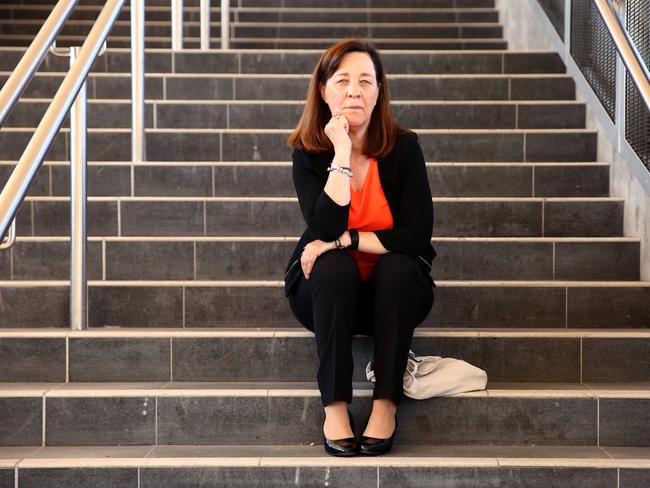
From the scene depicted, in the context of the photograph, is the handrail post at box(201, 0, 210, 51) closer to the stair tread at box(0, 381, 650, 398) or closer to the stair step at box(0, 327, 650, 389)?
the stair step at box(0, 327, 650, 389)

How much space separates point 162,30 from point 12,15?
113 cm

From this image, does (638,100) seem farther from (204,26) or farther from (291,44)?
(291,44)

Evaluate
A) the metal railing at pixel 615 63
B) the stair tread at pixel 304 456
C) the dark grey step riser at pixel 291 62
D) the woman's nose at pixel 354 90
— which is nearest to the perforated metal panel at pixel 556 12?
the metal railing at pixel 615 63

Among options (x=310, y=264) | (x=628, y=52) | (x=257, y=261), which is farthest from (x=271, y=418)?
(x=628, y=52)

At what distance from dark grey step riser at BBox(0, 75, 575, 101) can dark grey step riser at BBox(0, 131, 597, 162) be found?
521 mm

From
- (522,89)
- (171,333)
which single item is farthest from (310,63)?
(171,333)

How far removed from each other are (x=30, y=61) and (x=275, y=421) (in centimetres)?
117

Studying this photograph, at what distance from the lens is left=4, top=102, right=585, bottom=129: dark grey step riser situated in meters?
4.08

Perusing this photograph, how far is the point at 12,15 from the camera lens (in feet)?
20.1

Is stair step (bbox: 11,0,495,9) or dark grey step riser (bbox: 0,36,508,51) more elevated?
stair step (bbox: 11,0,495,9)

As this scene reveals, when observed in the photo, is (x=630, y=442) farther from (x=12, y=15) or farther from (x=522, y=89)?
(x=12, y=15)

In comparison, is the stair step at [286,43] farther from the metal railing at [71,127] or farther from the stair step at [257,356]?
the stair step at [257,356]

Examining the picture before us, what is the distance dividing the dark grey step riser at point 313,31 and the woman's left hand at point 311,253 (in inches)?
148

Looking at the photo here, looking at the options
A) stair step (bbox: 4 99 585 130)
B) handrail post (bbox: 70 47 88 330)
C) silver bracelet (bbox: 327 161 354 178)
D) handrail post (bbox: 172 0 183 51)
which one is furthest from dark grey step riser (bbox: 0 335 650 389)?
handrail post (bbox: 172 0 183 51)
